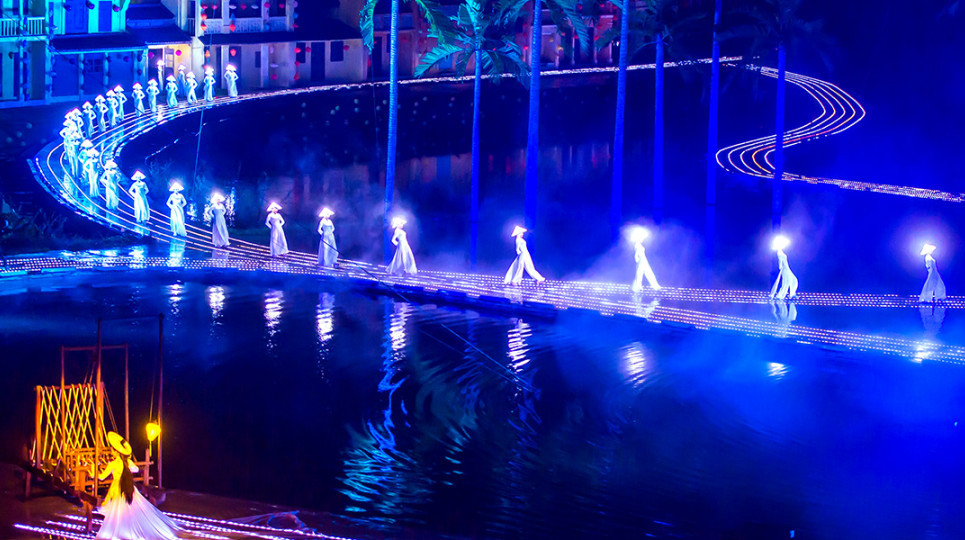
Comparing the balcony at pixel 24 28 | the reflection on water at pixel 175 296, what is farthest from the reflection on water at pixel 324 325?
the balcony at pixel 24 28

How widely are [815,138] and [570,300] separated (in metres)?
36.0

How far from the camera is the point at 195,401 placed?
59.4ft

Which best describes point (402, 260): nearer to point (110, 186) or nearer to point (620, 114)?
point (620, 114)

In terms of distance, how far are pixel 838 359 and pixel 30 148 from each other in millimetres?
31132

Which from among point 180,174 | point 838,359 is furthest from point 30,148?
point 838,359

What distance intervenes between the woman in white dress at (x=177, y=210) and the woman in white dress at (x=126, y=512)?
72.3 feet

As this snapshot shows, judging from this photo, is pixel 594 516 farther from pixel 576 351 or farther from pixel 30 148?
pixel 30 148

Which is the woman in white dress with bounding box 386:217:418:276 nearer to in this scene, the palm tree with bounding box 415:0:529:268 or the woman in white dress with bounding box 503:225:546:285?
the woman in white dress with bounding box 503:225:546:285

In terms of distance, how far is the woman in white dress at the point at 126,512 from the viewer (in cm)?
1156

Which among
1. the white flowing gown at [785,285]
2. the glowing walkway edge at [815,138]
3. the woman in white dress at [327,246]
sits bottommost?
the white flowing gown at [785,285]

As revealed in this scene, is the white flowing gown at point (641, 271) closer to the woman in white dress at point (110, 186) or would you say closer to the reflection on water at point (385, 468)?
the reflection on water at point (385, 468)

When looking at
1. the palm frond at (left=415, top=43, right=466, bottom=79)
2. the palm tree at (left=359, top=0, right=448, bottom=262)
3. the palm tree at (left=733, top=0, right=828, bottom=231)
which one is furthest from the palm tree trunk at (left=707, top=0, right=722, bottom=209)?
the palm tree at (left=359, top=0, right=448, bottom=262)

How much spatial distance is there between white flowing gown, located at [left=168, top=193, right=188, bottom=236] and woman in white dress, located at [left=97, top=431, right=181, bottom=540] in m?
22.0

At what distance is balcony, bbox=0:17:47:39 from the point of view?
50.5m
